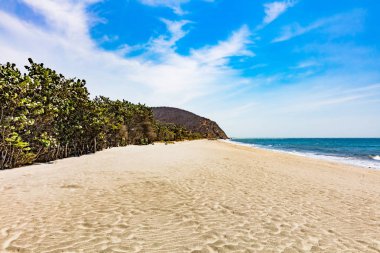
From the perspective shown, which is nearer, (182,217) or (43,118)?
(182,217)

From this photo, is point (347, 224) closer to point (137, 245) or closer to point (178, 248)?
point (178, 248)

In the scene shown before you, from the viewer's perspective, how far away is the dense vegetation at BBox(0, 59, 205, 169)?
1616 centimetres

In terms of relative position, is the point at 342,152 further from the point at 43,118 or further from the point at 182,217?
the point at 182,217

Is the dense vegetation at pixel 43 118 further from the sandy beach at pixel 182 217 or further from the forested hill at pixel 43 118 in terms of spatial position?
the sandy beach at pixel 182 217

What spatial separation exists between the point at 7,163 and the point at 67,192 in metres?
10.8

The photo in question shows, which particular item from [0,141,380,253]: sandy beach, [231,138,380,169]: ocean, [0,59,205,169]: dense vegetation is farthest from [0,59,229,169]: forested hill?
Answer: [231,138,380,169]: ocean

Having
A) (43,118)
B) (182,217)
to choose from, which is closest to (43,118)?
(43,118)

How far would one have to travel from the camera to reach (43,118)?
20.1 meters

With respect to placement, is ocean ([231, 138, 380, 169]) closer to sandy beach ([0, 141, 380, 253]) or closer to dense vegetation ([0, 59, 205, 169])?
sandy beach ([0, 141, 380, 253])

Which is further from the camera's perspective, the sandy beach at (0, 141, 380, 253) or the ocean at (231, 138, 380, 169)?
the ocean at (231, 138, 380, 169)

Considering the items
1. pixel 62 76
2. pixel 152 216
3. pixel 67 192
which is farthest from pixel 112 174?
pixel 62 76

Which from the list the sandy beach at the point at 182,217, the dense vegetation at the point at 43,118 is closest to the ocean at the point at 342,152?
the sandy beach at the point at 182,217

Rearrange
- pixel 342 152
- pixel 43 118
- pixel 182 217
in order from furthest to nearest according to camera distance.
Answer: pixel 342 152 → pixel 43 118 → pixel 182 217

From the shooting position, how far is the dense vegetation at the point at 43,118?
16156mm
